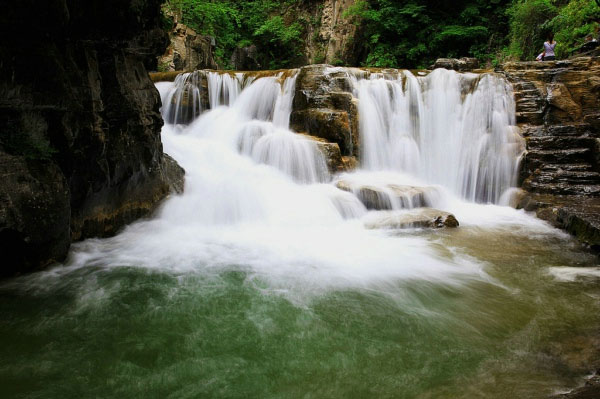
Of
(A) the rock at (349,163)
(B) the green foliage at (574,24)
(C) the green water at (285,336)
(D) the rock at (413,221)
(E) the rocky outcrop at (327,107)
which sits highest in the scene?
(B) the green foliage at (574,24)

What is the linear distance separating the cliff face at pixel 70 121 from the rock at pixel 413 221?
15.0 ft

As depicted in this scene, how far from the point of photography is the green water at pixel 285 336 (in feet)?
8.32

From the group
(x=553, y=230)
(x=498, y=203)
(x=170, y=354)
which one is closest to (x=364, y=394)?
(x=170, y=354)

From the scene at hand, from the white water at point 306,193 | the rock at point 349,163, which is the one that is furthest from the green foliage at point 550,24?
the rock at point 349,163

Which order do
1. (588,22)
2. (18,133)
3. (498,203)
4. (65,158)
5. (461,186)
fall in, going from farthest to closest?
(588,22)
(461,186)
(498,203)
(65,158)
(18,133)

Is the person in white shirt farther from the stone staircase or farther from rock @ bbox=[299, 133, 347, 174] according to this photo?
rock @ bbox=[299, 133, 347, 174]

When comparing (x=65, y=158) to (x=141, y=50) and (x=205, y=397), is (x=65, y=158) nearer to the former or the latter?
(x=141, y=50)

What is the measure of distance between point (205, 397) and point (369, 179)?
7552mm

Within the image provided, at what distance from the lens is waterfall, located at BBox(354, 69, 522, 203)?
9.58 metres

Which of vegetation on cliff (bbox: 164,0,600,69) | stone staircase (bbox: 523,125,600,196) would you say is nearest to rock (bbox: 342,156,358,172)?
stone staircase (bbox: 523,125,600,196)

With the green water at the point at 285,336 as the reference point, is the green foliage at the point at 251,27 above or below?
above

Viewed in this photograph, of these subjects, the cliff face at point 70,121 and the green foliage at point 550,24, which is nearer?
the cliff face at point 70,121

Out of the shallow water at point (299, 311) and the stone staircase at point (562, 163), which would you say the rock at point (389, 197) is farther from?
the stone staircase at point (562, 163)

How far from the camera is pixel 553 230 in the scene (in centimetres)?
671
